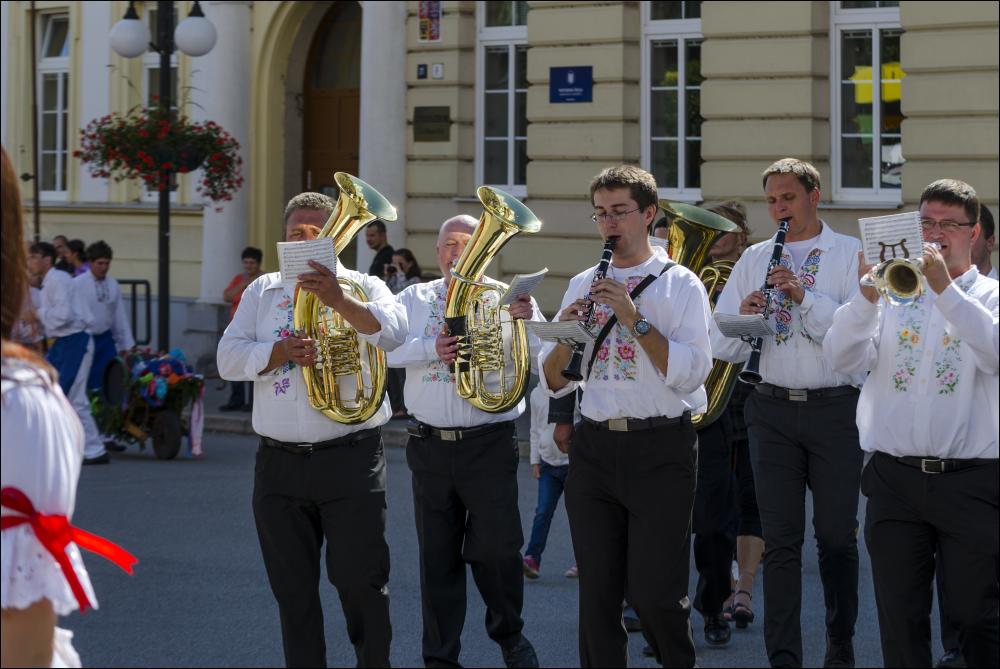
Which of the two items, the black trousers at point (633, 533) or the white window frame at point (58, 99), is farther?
the white window frame at point (58, 99)

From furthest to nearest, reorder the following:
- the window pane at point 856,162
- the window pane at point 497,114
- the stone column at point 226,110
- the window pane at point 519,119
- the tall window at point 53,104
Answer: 1. the tall window at point 53,104
2. the stone column at point 226,110
3. the window pane at point 497,114
4. the window pane at point 519,119
5. the window pane at point 856,162

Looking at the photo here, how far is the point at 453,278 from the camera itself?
732 centimetres

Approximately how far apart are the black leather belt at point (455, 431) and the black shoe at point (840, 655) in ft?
5.55

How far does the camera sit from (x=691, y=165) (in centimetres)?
1802

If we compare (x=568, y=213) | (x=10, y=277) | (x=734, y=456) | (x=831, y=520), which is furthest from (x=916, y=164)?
(x=10, y=277)

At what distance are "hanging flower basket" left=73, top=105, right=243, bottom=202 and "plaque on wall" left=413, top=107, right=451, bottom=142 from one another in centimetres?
236

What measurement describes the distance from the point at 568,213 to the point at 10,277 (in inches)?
600

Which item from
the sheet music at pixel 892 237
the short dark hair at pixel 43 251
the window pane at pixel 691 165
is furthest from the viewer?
the window pane at pixel 691 165

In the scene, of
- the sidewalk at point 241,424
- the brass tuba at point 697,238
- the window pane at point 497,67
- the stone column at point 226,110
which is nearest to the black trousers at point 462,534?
the brass tuba at point 697,238

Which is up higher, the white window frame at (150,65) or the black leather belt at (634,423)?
the white window frame at (150,65)

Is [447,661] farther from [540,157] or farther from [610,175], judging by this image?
[540,157]

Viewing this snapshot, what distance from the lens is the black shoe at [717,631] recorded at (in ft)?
25.9

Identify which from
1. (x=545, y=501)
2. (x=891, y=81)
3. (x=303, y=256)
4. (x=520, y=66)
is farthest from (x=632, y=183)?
(x=520, y=66)

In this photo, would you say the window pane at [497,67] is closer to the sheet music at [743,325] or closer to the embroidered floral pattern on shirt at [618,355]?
the sheet music at [743,325]
